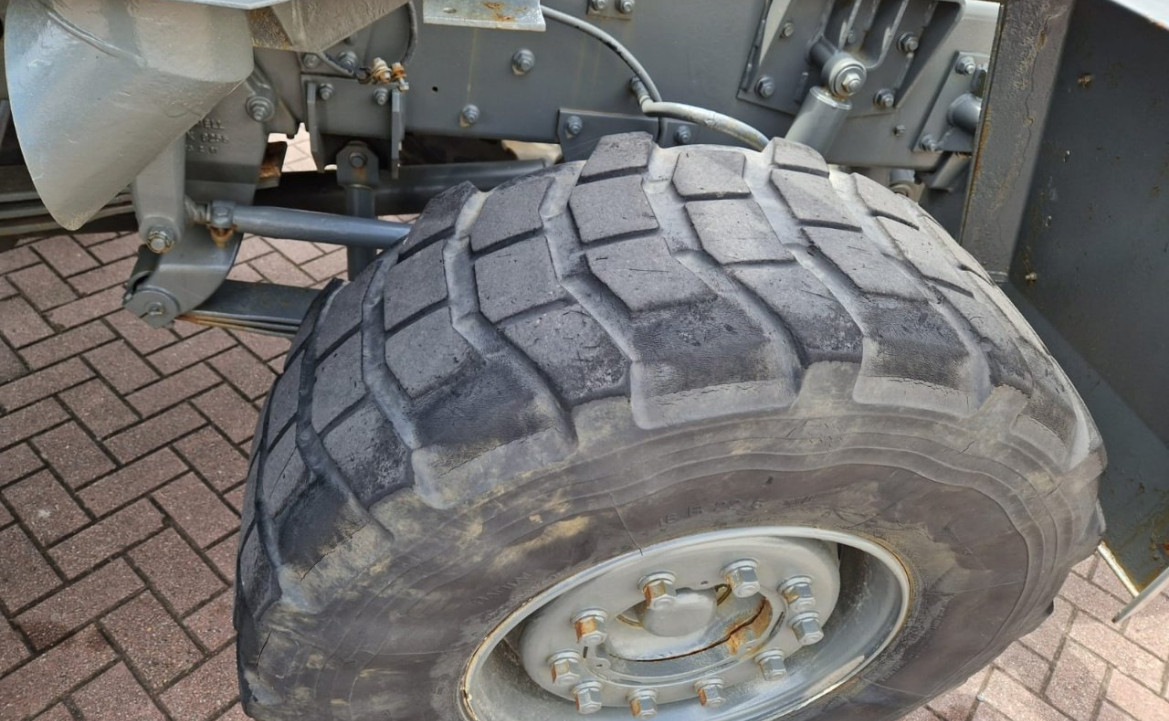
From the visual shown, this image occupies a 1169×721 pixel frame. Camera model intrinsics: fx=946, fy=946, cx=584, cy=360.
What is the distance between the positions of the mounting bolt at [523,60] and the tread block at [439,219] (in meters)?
0.41

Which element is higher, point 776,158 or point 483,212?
point 776,158

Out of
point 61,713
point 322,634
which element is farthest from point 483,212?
point 61,713

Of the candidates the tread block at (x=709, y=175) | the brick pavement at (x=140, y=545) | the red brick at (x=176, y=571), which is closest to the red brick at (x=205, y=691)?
the brick pavement at (x=140, y=545)

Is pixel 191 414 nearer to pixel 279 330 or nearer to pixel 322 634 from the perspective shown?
pixel 279 330

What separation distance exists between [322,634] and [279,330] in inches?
33.9

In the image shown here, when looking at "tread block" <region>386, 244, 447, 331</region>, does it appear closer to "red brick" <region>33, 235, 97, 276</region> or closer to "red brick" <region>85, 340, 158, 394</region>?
"red brick" <region>85, 340, 158, 394</region>

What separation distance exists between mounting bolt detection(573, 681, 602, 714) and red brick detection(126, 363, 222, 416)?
6.06 feet

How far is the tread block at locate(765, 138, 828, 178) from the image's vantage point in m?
1.61

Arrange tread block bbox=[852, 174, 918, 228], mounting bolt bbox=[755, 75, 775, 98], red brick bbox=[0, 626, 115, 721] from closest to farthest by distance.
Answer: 1. tread block bbox=[852, 174, 918, 228]
2. mounting bolt bbox=[755, 75, 775, 98]
3. red brick bbox=[0, 626, 115, 721]

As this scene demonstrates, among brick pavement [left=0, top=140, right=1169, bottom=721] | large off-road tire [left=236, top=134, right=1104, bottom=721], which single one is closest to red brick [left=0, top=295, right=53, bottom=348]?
brick pavement [left=0, top=140, right=1169, bottom=721]

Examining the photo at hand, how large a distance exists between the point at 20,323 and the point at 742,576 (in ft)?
9.04

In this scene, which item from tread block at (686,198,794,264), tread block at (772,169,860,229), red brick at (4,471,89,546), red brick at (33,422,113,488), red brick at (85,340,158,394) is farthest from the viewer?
red brick at (85,340,158,394)

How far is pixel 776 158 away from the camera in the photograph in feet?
5.30

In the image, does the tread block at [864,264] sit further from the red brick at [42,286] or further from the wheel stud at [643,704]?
the red brick at [42,286]
